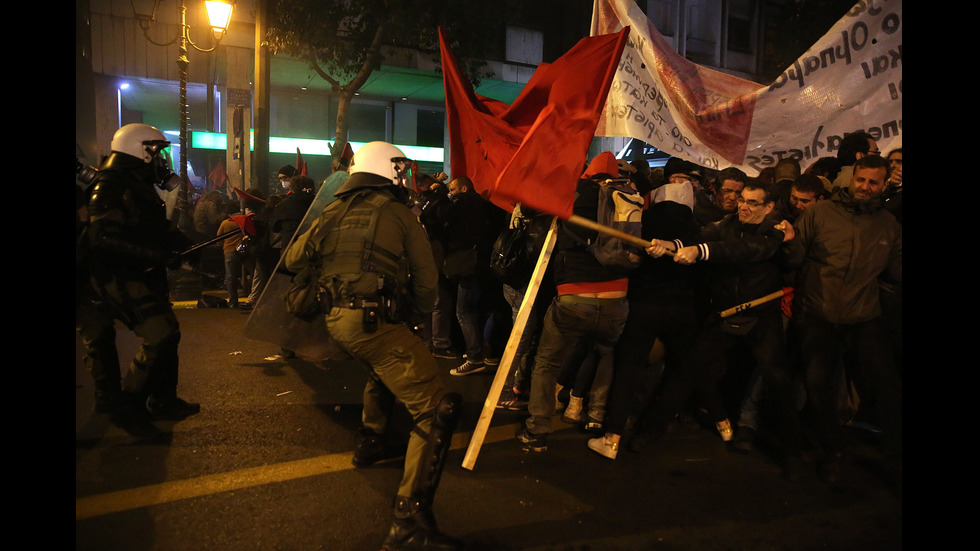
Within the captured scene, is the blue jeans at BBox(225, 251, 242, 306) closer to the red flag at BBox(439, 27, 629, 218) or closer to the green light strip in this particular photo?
the red flag at BBox(439, 27, 629, 218)

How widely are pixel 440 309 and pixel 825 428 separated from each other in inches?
157

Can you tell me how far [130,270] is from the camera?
4.32m

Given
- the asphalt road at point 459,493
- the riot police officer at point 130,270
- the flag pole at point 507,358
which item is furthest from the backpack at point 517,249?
the riot police officer at point 130,270

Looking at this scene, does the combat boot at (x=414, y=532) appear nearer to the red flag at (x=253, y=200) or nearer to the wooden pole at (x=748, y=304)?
the wooden pole at (x=748, y=304)

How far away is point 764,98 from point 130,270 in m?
5.26

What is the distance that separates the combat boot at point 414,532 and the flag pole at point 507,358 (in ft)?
1.71

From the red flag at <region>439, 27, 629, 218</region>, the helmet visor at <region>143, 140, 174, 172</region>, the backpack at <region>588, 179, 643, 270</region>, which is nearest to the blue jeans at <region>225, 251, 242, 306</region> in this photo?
the helmet visor at <region>143, 140, 174, 172</region>

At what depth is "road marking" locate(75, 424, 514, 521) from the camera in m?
3.49

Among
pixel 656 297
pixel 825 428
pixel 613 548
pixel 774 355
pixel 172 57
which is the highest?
pixel 172 57

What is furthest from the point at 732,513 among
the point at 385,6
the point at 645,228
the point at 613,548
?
the point at 385,6

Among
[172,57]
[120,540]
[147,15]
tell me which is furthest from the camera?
[172,57]

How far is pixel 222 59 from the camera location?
19469 millimetres

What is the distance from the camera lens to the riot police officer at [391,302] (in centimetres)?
317

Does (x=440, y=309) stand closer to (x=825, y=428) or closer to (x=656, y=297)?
(x=656, y=297)
